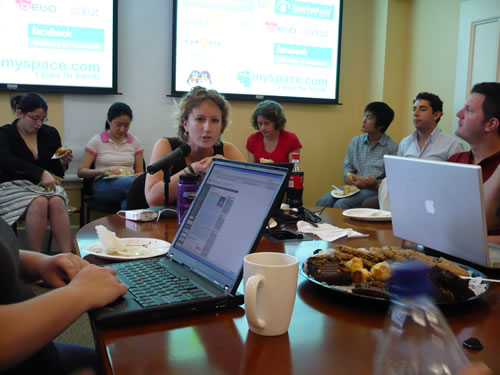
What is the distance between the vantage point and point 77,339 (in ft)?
7.14

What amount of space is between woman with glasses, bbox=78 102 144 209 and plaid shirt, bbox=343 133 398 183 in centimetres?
201

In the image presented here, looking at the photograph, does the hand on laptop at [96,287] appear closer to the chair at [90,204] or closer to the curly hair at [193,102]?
the curly hair at [193,102]

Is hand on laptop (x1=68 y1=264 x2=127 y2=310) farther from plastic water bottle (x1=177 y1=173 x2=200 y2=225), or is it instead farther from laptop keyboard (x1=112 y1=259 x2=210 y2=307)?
plastic water bottle (x1=177 y1=173 x2=200 y2=225)

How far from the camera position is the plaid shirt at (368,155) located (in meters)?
4.09

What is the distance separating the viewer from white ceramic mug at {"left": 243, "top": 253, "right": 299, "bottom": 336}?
2.19 feet

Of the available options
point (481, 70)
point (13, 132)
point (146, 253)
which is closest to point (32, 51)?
point (13, 132)

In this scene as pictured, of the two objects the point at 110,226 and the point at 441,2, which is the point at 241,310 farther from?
the point at 441,2

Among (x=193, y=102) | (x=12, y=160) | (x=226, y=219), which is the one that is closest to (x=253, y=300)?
(x=226, y=219)

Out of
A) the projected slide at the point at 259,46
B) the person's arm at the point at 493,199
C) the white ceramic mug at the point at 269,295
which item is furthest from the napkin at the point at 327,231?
the projected slide at the point at 259,46

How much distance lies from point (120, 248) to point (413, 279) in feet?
3.15

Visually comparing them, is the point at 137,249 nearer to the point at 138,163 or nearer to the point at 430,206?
the point at 430,206

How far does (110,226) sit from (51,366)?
75cm

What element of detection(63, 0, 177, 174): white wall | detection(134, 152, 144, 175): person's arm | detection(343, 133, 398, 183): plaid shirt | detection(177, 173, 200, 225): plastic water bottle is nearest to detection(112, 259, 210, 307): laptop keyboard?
detection(177, 173, 200, 225): plastic water bottle

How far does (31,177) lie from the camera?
3.29 meters
